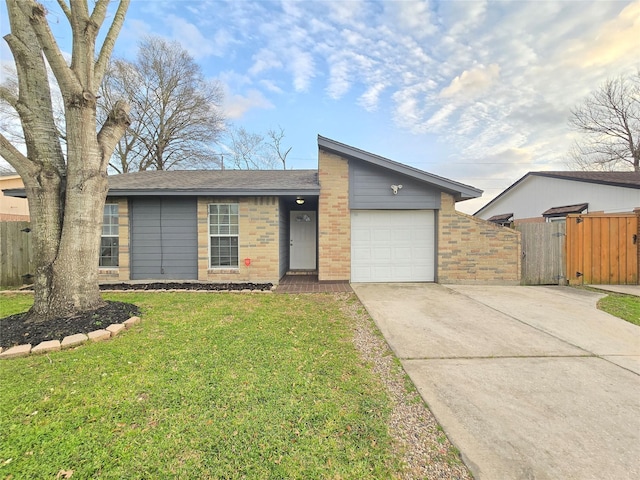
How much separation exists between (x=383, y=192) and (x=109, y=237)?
26.9 ft

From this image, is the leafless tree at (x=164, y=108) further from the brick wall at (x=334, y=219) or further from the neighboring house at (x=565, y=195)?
the neighboring house at (x=565, y=195)

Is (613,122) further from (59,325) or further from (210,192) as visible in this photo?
(59,325)

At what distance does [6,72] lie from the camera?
648 inches

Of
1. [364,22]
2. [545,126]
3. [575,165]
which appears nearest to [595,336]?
[364,22]

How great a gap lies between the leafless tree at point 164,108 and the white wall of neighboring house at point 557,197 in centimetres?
2243

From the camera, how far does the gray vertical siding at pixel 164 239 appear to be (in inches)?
322

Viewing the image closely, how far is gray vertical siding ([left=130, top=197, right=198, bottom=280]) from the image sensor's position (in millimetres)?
8180

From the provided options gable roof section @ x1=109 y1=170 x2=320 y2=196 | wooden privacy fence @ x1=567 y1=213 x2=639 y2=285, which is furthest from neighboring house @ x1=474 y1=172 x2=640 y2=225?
gable roof section @ x1=109 y1=170 x2=320 y2=196

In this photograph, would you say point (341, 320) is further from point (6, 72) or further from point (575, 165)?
point (575, 165)

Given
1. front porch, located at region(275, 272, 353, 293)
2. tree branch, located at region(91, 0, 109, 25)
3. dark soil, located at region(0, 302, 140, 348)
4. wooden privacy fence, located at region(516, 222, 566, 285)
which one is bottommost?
front porch, located at region(275, 272, 353, 293)

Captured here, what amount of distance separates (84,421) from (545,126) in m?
19.4

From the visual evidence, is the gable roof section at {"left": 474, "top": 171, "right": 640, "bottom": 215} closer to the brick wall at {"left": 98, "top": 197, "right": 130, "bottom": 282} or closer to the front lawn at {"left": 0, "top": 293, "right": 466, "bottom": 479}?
the front lawn at {"left": 0, "top": 293, "right": 466, "bottom": 479}

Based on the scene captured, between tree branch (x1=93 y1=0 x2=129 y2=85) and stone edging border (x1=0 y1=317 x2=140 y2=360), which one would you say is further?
tree branch (x1=93 y1=0 x2=129 y2=85)

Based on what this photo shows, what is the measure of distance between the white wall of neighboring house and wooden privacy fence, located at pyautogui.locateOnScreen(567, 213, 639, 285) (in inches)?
91.7
